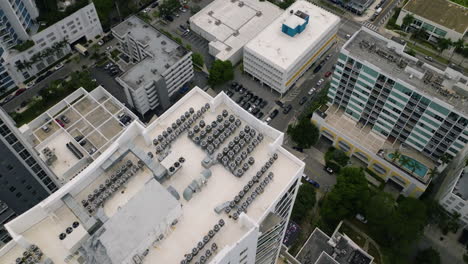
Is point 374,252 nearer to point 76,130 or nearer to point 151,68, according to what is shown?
point 151,68

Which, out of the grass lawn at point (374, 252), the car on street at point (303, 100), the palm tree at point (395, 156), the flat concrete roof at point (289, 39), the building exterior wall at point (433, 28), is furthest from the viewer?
the building exterior wall at point (433, 28)

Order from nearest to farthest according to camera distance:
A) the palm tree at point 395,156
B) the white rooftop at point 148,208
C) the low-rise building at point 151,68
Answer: the white rooftop at point 148,208 < the palm tree at point 395,156 < the low-rise building at point 151,68

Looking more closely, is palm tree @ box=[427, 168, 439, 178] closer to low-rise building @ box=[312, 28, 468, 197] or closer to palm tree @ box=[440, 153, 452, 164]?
low-rise building @ box=[312, 28, 468, 197]

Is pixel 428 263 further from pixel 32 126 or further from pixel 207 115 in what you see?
pixel 32 126

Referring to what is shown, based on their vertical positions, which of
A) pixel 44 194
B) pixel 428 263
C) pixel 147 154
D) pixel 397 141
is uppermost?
pixel 397 141

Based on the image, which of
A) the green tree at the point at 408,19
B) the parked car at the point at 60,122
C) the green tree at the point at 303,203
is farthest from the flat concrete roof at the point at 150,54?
the green tree at the point at 408,19

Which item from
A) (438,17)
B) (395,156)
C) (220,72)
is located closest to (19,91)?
(220,72)

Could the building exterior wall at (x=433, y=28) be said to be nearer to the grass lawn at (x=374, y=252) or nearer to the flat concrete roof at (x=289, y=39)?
the flat concrete roof at (x=289, y=39)

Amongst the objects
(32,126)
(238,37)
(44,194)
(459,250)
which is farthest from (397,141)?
(32,126)
